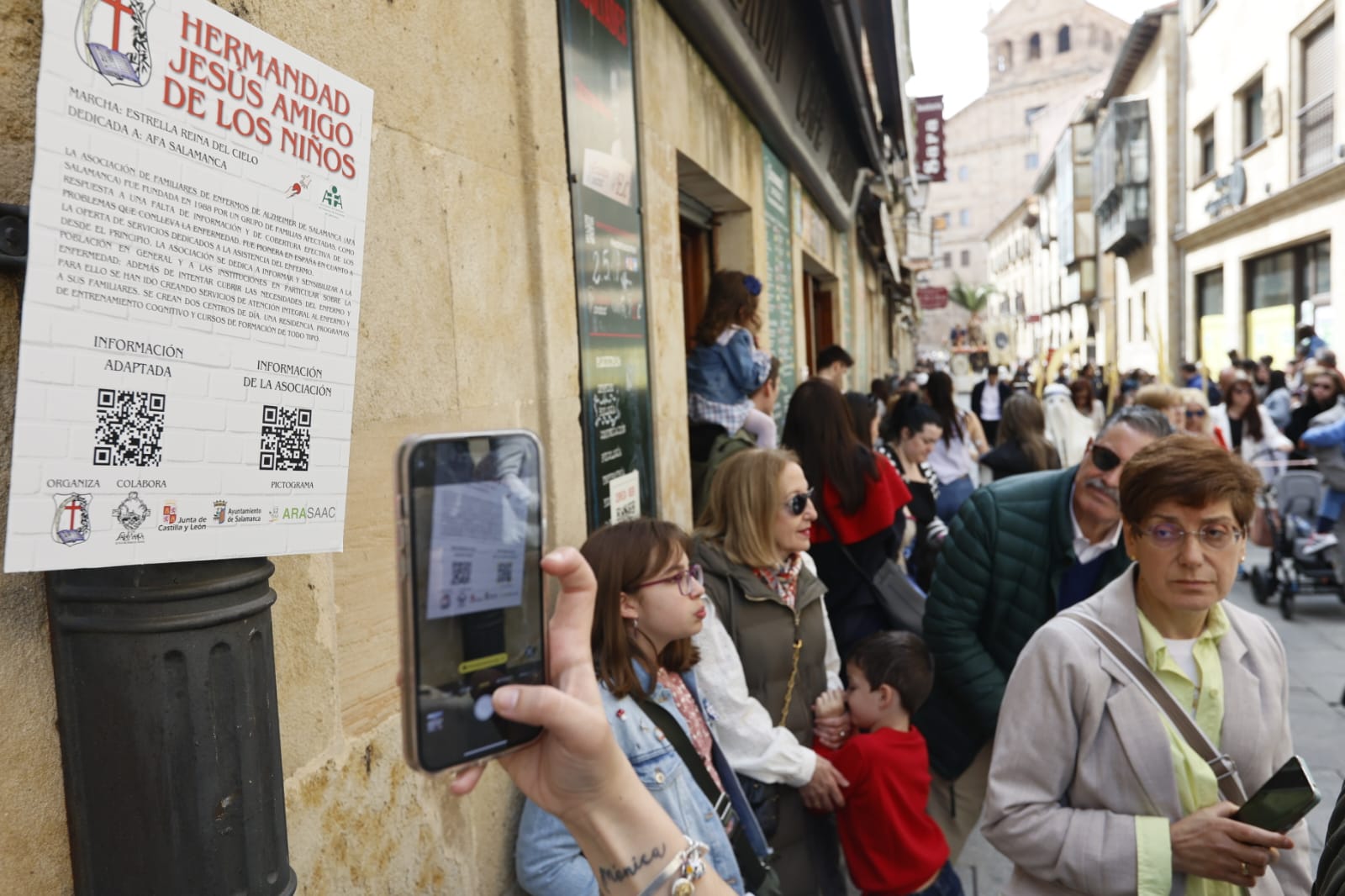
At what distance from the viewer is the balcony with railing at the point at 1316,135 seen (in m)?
14.9

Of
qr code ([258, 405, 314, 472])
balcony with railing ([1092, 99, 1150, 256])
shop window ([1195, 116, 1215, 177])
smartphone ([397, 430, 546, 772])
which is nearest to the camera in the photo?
smartphone ([397, 430, 546, 772])

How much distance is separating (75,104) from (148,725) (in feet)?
2.32

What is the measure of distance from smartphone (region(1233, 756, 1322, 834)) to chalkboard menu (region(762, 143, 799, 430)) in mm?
5030

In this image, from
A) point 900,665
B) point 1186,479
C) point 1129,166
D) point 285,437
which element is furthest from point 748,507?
point 1129,166

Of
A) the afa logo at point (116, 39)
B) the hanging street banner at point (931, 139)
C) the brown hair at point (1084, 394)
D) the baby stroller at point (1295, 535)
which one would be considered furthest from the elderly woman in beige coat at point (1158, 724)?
the hanging street banner at point (931, 139)

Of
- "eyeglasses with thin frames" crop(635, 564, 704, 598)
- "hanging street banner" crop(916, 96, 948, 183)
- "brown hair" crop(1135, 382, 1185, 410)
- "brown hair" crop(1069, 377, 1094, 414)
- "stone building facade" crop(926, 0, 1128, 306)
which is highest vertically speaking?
"stone building facade" crop(926, 0, 1128, 306)

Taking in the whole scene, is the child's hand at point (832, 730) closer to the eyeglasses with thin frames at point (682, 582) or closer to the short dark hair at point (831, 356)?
the eyeglasses with thin frames at point (682, 582)

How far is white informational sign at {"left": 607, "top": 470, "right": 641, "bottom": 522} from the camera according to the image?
3.49m

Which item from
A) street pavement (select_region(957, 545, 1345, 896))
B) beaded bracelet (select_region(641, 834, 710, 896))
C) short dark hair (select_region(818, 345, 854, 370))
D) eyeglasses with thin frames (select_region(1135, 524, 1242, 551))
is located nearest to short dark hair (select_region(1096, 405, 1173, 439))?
eyeglasses with thin frames (select_region(1135, 524, 1242, 551))

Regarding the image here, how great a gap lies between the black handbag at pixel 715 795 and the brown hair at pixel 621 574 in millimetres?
64

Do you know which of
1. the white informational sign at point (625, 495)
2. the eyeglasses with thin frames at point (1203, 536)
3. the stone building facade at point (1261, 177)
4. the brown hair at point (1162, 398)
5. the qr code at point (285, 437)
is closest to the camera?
the qr code at point (285, 437)

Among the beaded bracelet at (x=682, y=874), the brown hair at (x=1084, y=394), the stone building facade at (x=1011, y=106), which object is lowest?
the beaded bracelet at (x=682, y=874)

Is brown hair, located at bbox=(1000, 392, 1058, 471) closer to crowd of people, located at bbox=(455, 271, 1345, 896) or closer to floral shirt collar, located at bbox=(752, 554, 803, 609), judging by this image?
crowd of people, located at bbox=(455, 271, 1345, 896)

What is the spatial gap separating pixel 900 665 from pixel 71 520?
2596 millimetres
